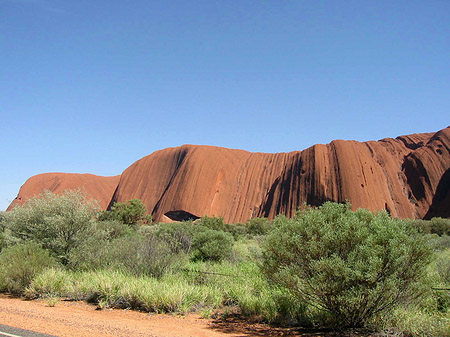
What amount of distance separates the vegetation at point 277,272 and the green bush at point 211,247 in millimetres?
3278

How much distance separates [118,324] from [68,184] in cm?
9721

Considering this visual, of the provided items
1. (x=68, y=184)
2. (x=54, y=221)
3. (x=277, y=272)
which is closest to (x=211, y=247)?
(x=54, y=221)

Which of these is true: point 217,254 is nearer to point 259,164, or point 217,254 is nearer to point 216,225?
point 216,225

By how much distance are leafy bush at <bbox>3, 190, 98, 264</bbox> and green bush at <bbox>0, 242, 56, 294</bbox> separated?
71.1 inches

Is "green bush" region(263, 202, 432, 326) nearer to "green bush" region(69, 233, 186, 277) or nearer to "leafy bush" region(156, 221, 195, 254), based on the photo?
"green bush" region(69, 233, 186, 277)

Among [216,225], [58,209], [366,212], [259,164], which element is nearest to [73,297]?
[58,209]

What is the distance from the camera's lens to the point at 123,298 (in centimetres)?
915

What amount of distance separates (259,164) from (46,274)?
216ft

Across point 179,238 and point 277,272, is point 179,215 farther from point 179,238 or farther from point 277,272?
point 277,272

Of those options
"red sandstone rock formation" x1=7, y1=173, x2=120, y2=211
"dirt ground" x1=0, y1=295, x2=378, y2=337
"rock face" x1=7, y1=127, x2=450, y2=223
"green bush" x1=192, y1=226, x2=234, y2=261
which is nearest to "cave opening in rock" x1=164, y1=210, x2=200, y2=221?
"rock face" x1=7, y1=127, x2=450, y2=223

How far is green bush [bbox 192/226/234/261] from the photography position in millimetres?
16375

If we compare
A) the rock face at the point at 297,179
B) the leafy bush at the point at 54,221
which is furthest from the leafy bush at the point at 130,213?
the leafy bush at the point at 54,221

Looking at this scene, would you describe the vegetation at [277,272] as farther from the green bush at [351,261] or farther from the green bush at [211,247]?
the green bush at [211,247]

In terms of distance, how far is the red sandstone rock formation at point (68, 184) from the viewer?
95.3 metres
